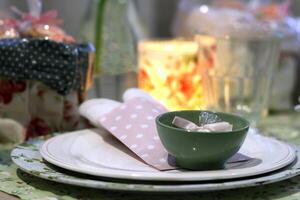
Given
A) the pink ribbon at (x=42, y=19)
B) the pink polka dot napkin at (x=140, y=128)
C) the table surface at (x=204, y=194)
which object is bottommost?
the table surface at (x=204, y=194)

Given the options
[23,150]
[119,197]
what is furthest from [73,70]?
[119,197]

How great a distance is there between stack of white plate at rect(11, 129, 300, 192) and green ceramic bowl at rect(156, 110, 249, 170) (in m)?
0.01

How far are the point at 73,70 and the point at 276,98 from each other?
0.48m

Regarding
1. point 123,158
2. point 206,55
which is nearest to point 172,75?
point 206,55

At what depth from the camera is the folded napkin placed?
2.16ft

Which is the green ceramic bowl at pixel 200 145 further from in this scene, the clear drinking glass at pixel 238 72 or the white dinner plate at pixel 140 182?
the clear drinking glass at pixel 238 72

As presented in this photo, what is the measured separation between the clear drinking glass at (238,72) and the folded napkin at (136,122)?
0.24 metres

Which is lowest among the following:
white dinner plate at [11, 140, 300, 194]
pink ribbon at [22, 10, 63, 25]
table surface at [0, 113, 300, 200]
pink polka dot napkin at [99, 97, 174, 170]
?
table surface at [0, 113, 300, 200]

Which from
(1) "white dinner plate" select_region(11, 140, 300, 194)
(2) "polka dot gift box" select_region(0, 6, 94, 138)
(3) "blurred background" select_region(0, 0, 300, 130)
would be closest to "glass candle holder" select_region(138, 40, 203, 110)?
(3) "blurred background" select_region(0, 0, 300, 130)

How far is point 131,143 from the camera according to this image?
702 millimetres

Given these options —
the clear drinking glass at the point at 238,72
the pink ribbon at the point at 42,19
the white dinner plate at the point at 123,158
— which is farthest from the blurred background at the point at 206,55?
the white dinner plate at the point at 123,158

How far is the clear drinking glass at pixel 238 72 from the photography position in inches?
40.1

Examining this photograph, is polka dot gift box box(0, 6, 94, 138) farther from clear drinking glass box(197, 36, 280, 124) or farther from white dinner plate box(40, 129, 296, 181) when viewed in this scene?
clear drinking glass box(197, 36, 280, 124)

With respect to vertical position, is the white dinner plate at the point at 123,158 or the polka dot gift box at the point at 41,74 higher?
the polka dot gift box at the point at 41,74
